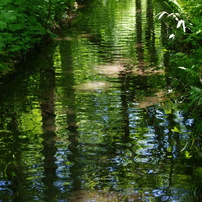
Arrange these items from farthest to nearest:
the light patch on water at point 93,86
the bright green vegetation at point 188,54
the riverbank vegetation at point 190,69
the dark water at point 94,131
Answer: the light patch on water at point 93,86, the bright green vegetation at point 188,54, the riverbank vegetation at point 190,69, the dark water at point 94,131

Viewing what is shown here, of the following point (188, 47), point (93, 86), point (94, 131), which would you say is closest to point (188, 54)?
point (188, 47)

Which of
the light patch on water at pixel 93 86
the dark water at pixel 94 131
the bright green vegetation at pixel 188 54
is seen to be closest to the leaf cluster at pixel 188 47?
the bright green vegetation at pixel 188 54

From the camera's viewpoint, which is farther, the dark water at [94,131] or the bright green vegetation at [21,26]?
the bright green vegetation at [21,26]

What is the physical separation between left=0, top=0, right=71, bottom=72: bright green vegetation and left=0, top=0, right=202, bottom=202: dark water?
50cm

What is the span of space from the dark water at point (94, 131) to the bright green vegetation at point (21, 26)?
50cm

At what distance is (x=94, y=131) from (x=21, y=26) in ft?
18.7

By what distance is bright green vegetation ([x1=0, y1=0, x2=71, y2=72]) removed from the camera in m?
10.9

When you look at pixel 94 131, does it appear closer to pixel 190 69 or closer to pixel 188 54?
pixel 190 69

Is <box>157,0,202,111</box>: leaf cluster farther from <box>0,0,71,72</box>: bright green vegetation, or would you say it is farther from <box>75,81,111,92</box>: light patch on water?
<box>0,0,71,72</box>: bright green vegetation

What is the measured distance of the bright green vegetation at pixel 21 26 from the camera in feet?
35.8

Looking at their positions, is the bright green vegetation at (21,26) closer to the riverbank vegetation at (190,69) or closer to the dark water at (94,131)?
the dark water at (94,131)

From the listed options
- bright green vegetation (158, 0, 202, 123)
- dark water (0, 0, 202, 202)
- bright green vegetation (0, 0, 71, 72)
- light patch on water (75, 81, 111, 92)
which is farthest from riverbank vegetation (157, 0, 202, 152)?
bright green vegetation (0, 0, 71, 72)

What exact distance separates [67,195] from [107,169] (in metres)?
0.90

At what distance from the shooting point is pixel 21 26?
1173 centimetres
